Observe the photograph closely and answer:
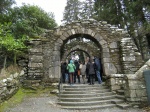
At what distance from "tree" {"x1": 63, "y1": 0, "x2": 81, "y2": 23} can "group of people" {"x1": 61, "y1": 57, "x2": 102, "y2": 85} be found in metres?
18.9

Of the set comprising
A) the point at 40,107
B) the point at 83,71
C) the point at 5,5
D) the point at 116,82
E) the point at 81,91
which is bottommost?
the point at 40,107

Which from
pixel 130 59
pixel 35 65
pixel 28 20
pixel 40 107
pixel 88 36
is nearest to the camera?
pixel 40 107

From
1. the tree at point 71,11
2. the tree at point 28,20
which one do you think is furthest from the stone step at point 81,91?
the tree at point 71,11

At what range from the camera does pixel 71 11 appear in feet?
96.5

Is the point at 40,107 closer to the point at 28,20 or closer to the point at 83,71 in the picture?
the point at 83,71

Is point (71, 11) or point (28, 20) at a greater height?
point (71, 11)

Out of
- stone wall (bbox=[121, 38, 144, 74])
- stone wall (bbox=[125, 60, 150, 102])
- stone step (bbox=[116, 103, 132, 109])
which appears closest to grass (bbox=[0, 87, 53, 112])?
stone step (bbox=[116, 103, 132, 109])

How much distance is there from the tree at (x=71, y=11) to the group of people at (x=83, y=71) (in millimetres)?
18857

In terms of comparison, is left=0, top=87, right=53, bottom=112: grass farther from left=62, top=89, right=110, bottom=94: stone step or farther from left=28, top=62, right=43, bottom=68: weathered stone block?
left=28, top=62, right=43, bottom=68: weathered stone block

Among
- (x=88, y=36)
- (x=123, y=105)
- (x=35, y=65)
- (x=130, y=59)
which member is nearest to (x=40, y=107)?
(x=123, y=105)

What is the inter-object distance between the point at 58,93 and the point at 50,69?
1.70 metres

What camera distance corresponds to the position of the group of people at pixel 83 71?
9.27 metres

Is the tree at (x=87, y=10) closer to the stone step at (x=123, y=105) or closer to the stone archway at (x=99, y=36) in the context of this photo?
the stone archway at (x=99, y=36)

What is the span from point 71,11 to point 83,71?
20.6m
